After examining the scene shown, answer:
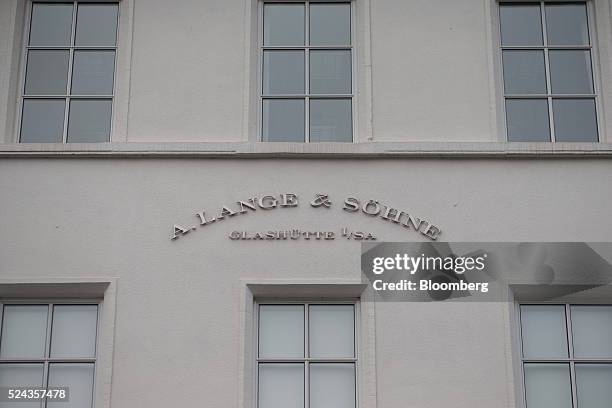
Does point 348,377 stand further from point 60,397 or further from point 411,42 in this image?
point 411,42

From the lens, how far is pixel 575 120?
12664mm

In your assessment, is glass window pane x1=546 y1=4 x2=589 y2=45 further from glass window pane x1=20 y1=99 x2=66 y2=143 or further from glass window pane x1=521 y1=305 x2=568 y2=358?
glass window pane x1=20 y1=99 x2=66 y2=143

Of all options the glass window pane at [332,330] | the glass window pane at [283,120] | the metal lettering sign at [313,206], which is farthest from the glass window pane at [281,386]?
the glass window pane at [283,120]

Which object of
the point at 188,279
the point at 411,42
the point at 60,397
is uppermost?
the point at 411,42

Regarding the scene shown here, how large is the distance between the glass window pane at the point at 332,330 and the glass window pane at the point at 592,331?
2474 mm

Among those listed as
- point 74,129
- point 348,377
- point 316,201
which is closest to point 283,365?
point 348,377

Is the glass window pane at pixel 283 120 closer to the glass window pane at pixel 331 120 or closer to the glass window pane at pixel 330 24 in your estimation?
the glass window pane at pixel 331 120

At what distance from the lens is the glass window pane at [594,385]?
11.5 meters

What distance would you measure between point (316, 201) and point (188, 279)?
168 centimetres

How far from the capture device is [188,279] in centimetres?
1177

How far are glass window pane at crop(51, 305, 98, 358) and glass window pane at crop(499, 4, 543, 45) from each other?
19.3 feet

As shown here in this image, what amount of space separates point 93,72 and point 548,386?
21.1 ft

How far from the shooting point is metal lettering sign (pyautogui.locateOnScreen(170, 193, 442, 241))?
11.9 meters

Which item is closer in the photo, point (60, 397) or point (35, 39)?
point (60, 397)
